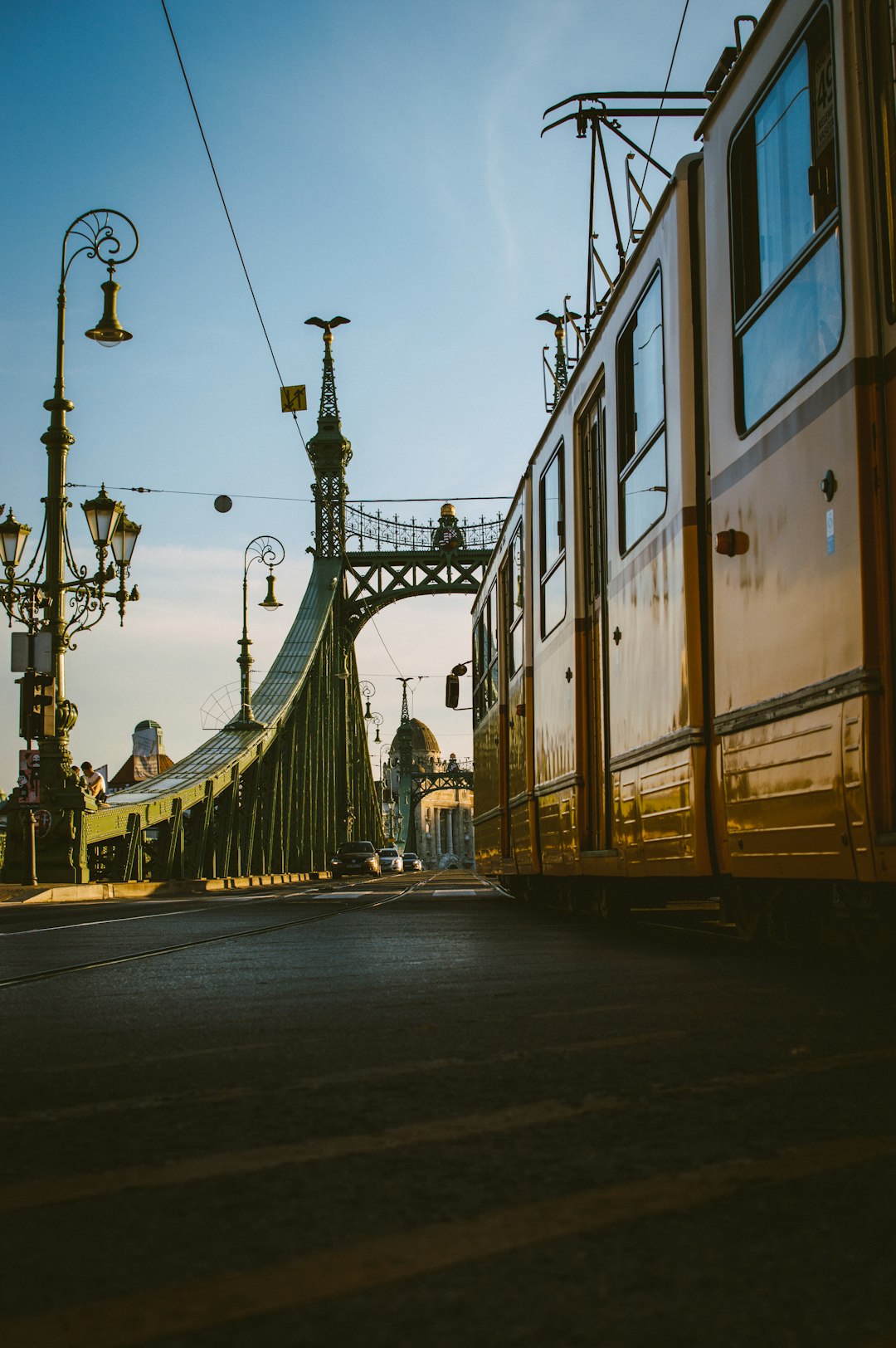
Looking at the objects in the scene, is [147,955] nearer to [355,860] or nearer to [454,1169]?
[454,1169]

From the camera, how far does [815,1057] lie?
2994 millimetres

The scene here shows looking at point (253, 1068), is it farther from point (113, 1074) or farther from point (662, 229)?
point (662, 229)

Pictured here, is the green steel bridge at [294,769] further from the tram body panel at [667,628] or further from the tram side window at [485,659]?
the tram body panel at [667,628]

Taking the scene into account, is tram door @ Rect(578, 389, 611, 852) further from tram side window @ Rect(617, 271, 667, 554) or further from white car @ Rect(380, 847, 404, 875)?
white car @ Rect(380, 847, 404, 875)

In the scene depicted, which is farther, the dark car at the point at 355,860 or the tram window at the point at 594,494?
the dark car at the point at 355,860

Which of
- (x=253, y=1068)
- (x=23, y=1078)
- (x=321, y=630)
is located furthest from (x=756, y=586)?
(x=321, y=630)

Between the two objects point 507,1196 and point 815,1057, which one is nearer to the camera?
point 507,1196

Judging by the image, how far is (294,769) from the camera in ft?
129

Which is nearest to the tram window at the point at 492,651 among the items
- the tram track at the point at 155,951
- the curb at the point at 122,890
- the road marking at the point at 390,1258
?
the tram track at the point at 155,951

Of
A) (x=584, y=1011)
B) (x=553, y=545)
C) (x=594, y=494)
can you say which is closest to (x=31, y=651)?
(x=553, y=545)

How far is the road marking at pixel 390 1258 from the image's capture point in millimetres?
1338

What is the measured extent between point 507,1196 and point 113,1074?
140cm

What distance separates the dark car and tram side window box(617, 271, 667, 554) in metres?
37.0

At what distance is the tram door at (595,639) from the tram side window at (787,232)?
2.39 m
